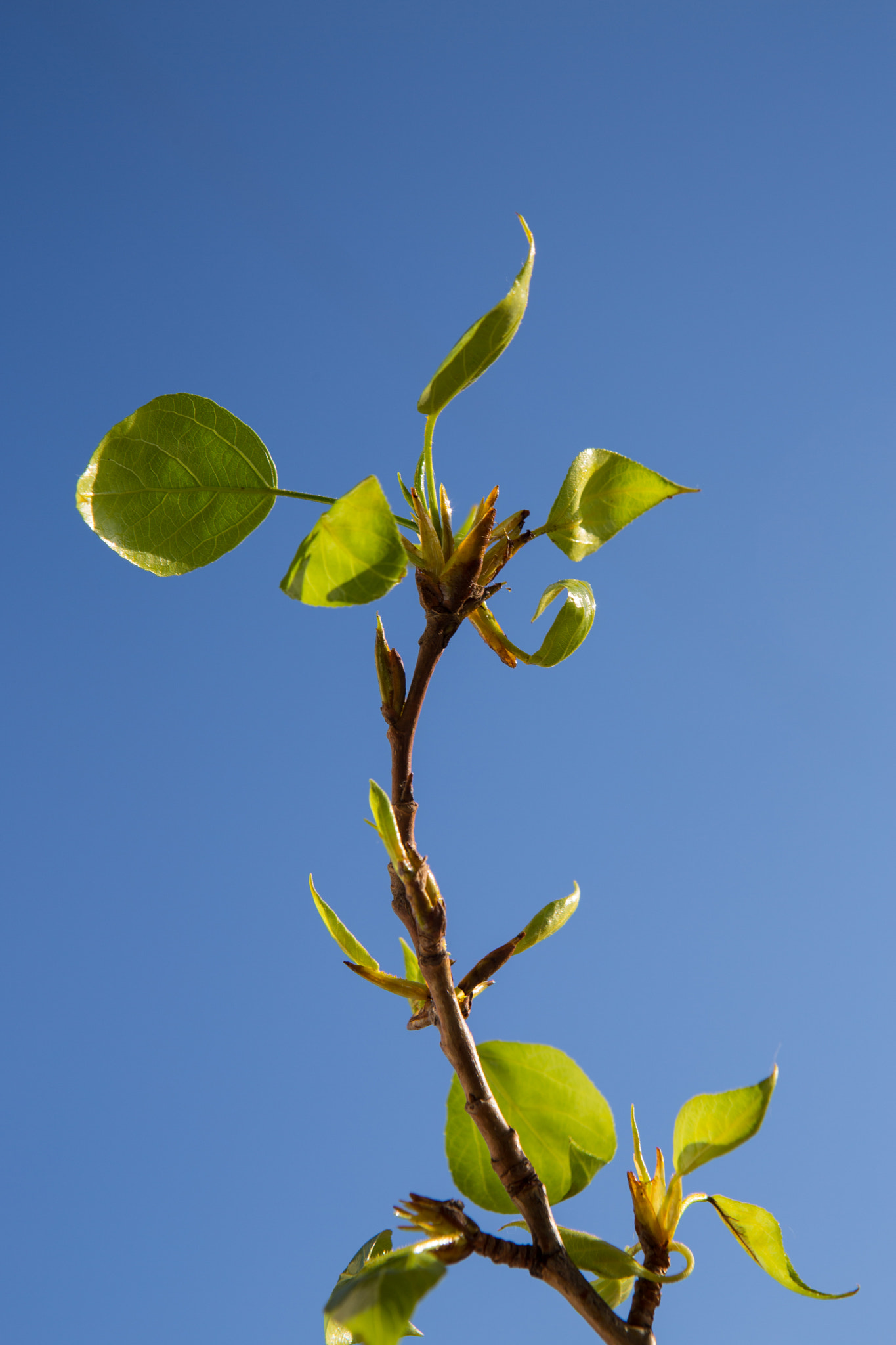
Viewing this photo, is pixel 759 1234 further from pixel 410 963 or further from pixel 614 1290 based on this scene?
pixel 410 963

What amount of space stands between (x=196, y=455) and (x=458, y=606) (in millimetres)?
178

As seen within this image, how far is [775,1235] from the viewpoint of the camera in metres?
0.51

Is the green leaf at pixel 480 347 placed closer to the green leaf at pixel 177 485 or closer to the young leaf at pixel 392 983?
the green leaf at pixel 177 485

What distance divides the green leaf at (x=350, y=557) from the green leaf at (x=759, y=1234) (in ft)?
1.35

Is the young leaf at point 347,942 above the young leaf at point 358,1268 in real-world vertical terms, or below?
above

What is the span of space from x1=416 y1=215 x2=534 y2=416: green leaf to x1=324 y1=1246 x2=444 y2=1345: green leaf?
16.3 inches

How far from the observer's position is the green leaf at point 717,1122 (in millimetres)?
458

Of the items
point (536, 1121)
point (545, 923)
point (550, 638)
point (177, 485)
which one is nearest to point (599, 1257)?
point (536, 1121)

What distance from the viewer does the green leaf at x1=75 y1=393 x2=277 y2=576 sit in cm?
48

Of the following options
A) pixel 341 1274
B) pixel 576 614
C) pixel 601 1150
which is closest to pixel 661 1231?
pixel 601 1150

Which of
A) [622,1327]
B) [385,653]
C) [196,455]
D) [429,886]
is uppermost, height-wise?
[196,455]

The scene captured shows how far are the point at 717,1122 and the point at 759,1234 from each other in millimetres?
92

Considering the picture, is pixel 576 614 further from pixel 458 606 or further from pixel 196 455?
pixel 196 455

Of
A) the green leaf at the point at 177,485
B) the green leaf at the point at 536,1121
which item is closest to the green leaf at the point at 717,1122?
the green leaf at the point at 536,1121
